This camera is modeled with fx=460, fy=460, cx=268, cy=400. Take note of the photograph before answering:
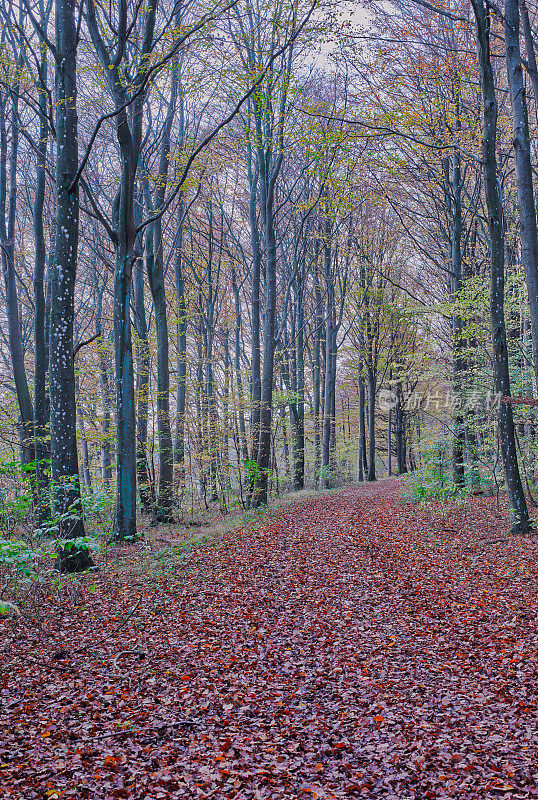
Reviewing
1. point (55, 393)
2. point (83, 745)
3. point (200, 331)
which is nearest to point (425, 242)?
point (200, 331)

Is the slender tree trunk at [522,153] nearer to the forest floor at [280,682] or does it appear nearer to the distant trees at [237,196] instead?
the distant trees at [237,196]

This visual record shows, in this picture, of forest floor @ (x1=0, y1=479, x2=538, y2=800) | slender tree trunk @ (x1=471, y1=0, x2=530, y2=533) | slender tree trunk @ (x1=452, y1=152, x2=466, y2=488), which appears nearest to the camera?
forest floor @ (x1=0, y1=479, x2=538, y2=800)

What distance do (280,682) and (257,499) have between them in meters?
9.06

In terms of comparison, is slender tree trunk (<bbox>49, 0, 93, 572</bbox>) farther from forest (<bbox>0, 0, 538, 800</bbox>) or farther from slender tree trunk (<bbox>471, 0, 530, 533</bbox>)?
slender tree trunk (<bbox>471, 0, 530, 533</bbox>)

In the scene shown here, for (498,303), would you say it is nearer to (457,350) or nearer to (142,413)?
(457,350)

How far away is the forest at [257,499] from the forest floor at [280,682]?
0.08 feet

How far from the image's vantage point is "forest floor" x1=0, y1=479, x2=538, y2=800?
2764 millimetres

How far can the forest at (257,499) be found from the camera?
3125 millimetres

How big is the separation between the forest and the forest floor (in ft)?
0.08

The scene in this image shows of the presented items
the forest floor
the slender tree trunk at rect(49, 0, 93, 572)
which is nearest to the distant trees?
the slender tree trunk at rect(49, 0, 93, 572)

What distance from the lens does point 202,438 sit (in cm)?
1294

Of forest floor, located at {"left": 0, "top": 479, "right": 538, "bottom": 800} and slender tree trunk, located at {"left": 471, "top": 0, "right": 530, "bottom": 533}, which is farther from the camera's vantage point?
slender tree trunk, located at {"left": 471, "top": 0, "right": 530, "bottom": 533}

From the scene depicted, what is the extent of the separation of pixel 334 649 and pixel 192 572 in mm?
3176

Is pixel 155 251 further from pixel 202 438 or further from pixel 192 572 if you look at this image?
pixel 192 572
